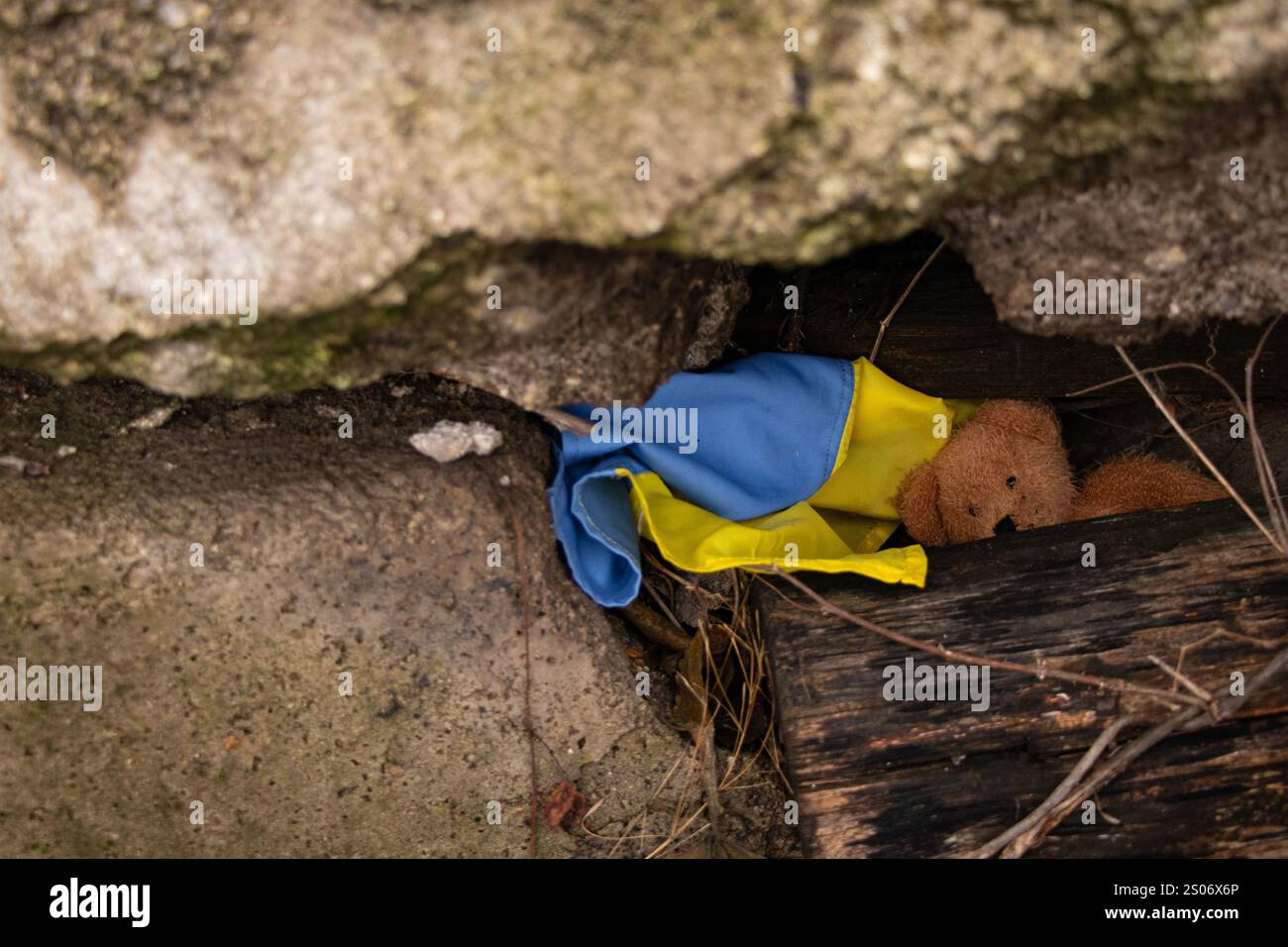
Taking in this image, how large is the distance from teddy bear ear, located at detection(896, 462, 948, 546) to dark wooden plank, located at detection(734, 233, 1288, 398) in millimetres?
194

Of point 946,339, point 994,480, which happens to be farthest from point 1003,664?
point 946,339

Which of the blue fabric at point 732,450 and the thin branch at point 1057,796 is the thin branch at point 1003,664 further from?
the blue fabric at point 732,450

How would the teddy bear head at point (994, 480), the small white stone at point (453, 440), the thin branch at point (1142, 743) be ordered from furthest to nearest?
the teddy bear head at point (994, 480) < the small white stone at point (453, 440) < the thin branch at point (1142, 743)

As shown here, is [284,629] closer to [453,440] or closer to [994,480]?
[453,440]

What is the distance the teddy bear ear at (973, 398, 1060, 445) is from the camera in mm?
2312

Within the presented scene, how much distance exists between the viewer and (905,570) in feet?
6.55

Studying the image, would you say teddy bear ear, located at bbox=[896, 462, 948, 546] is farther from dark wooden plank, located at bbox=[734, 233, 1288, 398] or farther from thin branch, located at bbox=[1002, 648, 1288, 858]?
thin branch, located at bbox=[1002, 648, 1288, 858]

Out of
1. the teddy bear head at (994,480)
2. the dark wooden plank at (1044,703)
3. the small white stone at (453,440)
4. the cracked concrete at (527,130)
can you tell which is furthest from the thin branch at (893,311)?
the small white stone at (453,440)

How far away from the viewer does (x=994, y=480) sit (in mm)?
2262

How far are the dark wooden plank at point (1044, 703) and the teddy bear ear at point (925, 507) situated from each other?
12.6 inches

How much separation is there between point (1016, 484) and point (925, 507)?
0.62 feet

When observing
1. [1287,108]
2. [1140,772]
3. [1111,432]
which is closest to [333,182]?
[1287,108]

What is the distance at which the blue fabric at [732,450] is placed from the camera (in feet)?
7.00

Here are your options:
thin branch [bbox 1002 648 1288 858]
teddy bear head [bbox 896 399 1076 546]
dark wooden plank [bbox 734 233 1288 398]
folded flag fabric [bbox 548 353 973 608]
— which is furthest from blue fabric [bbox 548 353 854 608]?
thin branch [bbox 1002 648 1288 858]
